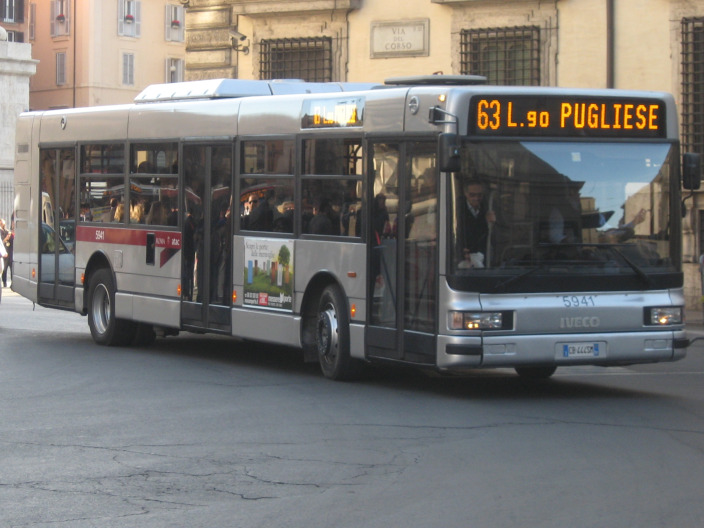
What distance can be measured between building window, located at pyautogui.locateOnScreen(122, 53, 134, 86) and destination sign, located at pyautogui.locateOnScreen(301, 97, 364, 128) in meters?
62.0

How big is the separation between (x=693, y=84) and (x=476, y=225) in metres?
13.8

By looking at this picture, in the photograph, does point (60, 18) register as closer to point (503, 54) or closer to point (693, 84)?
point (503, 54)

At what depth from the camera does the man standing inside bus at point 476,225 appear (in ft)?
37.2

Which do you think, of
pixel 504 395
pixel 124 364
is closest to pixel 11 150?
pixel 124 364

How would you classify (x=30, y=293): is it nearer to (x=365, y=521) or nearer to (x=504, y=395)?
(x=504, y=395)

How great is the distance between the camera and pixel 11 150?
50.7 meters

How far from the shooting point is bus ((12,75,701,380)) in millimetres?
11359

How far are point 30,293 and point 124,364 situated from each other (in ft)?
13.8

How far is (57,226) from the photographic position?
1778cm

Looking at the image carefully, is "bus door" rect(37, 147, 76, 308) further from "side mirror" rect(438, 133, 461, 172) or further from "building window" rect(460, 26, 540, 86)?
"building window" rect(460, 26, 540, 86)

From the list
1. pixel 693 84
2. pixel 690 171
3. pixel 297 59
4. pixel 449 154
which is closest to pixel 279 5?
pixel 297 59

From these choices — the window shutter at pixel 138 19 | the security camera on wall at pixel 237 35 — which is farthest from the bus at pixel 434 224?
the window shutter at pixel 138 19

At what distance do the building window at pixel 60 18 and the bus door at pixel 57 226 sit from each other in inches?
2249

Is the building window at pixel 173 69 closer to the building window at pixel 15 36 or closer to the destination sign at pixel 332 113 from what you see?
the building window at pixel 15 36
